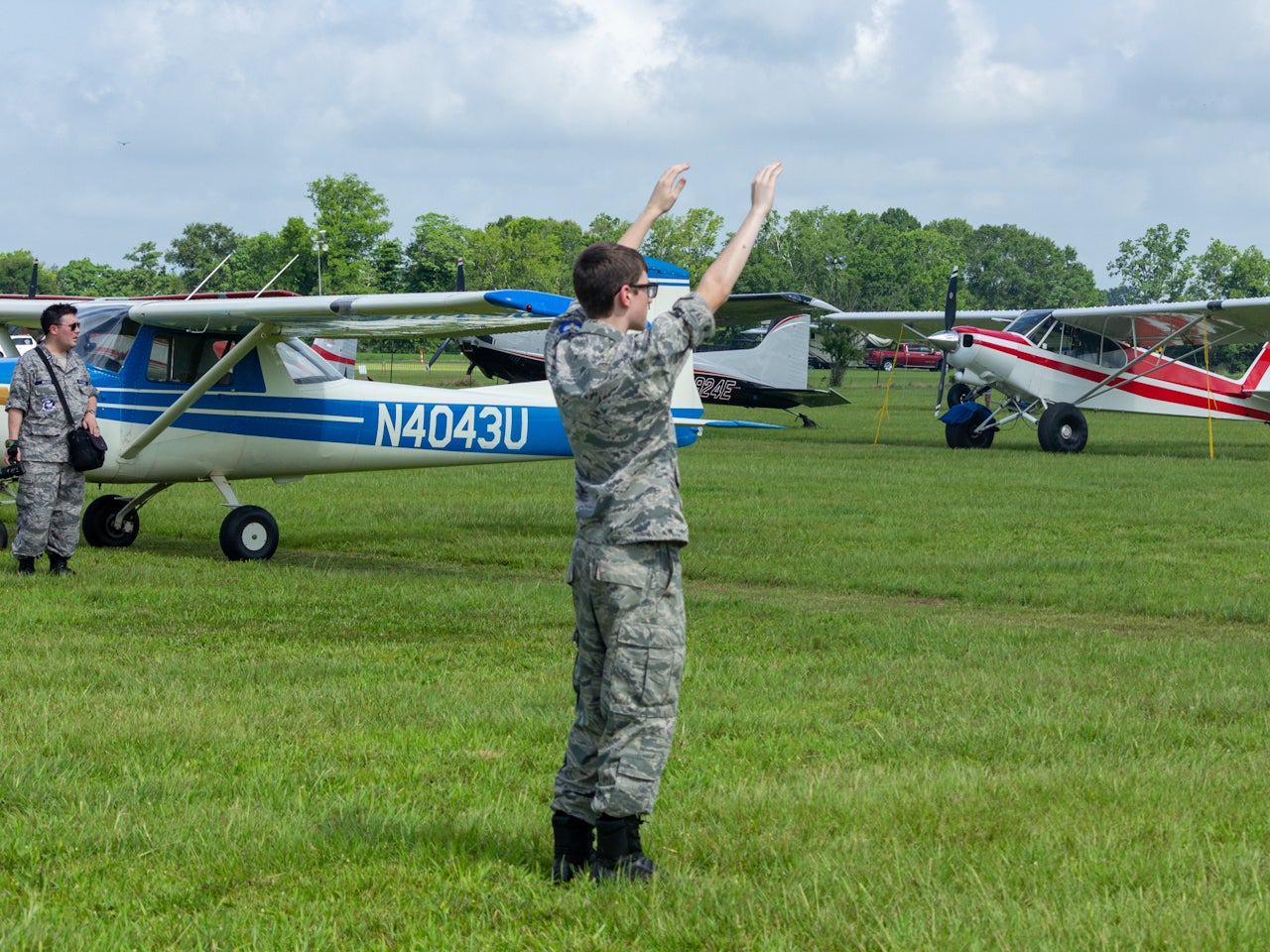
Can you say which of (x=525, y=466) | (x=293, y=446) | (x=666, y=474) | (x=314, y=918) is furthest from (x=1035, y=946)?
(x=525, y=466)

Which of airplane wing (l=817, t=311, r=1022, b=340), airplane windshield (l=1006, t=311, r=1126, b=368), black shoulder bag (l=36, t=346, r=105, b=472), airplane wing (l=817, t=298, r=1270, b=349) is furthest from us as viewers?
airplane wing (l=817, t=311, r=1022, b=340)

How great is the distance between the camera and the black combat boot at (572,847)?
388 centimetres

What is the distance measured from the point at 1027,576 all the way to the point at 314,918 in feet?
25.4

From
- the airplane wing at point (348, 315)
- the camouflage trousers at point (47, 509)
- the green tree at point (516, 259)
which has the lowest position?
the camouflage trousers at point (47, 509)

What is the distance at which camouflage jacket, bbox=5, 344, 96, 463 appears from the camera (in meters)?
9.83

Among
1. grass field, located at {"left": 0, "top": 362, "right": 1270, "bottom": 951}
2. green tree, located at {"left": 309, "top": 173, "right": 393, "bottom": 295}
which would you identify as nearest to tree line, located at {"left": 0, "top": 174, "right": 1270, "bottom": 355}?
green tree, located at {"left": 309, "top": 173, "right": 393, "bottom": 295}

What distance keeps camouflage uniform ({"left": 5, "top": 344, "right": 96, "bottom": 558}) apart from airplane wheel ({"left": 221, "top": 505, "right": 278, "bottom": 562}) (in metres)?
1.43

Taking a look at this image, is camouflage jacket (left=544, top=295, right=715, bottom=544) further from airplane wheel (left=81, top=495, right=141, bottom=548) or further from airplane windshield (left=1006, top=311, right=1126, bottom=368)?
airplane windshield (left=1006, top=311, right=1126, bottom=368)

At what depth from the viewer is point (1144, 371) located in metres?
26.5

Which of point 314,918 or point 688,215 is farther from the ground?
point 688,215

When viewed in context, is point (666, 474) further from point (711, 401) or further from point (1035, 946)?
point (711, 401)

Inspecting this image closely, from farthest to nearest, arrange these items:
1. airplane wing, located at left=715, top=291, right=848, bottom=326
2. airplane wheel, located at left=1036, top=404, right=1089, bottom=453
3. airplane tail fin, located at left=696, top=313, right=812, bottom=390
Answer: airplane tail fin, located at left=696, top=313, right=812, bottom=390
airplane wing, located at left=715, top=291, right=848, bottom=326
airplane wheel, located at left=1036, top=404, right=1089, bottom=453

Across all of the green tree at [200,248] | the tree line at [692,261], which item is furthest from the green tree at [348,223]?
the green tree at [200,248]

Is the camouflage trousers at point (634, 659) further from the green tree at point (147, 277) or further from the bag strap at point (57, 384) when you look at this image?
the green tree at point (147, 277)
